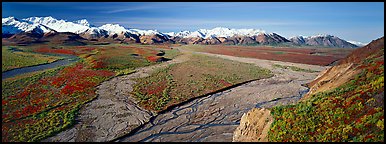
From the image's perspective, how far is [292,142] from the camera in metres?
15.0

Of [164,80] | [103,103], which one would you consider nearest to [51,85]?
[103,103]

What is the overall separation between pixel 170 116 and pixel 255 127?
936cm

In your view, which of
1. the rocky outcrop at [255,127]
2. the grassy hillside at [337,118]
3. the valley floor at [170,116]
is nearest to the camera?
the grassy hillside at [337,118]

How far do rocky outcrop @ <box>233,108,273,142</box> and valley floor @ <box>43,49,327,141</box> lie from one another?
129cm

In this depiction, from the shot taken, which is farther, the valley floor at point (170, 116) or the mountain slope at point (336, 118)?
the valley floor at point (170, 116)

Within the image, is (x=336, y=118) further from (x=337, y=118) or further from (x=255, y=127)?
(x=255, y=127)

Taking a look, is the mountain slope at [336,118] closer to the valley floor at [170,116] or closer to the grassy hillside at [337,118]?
the grassy hillside at [337,118]

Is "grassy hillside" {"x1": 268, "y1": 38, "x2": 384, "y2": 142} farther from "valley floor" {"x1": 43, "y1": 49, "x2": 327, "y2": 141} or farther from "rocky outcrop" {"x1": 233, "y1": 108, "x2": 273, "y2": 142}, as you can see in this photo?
"valley floor" {"x1": 43, "y1": 49, "x2": 327, "y2": 141}

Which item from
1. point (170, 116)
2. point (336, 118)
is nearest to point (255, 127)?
point (336, 118)

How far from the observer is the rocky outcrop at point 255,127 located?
16516mm

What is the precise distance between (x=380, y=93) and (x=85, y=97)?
28869mm

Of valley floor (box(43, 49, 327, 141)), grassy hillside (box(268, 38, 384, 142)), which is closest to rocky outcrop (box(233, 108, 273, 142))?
grassy hillside (box(268, 38, 384, 142))

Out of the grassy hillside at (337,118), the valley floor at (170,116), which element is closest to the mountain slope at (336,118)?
the grassy hillside at (337,118)

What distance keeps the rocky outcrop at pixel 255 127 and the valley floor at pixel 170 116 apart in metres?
1.29
